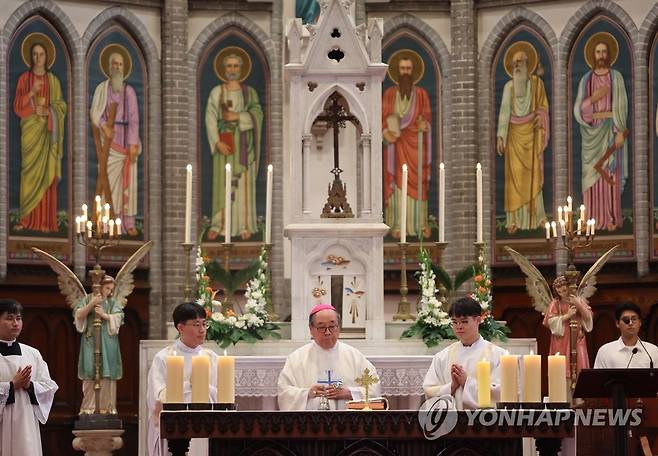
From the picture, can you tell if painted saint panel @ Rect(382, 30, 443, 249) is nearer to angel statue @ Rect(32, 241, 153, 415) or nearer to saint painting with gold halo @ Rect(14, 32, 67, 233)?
saint painting with gold halo @ Rect(14, 32, 67, 233)

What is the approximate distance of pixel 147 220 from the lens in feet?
62.4

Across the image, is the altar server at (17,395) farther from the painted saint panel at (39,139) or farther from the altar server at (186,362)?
the painted saint panel at (39,139)

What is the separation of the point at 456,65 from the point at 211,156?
346cm

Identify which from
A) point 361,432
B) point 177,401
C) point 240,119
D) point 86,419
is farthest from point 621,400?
point 240,119

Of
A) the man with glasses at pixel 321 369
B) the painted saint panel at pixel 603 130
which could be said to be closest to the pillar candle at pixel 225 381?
the man with glasses at pixel 321 369

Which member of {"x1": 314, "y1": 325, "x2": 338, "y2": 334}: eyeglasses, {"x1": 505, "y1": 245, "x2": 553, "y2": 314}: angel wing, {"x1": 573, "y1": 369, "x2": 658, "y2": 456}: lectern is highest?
{"x1": 505, "y1": 245, "x2": 553, "y2": 314}: angel wing

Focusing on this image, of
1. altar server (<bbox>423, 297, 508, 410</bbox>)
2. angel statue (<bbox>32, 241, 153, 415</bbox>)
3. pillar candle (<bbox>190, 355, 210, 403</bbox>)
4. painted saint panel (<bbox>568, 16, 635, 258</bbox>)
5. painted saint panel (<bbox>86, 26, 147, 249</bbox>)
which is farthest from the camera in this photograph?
painted saint panel (<bbox>86, 26, 147, 249</bbox>)

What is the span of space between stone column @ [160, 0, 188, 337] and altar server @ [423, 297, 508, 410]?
1008 cm

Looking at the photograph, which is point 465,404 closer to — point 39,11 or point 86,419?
point 86,419

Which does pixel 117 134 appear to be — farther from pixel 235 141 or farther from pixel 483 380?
pixel 483 380

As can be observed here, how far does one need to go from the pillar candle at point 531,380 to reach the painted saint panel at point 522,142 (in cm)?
1127

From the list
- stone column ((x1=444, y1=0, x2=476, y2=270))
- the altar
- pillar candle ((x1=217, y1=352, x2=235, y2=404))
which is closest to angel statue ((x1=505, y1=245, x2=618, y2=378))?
→ the altar

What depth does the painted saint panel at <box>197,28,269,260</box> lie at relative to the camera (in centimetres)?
1931

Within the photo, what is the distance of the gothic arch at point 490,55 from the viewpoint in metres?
19.1
